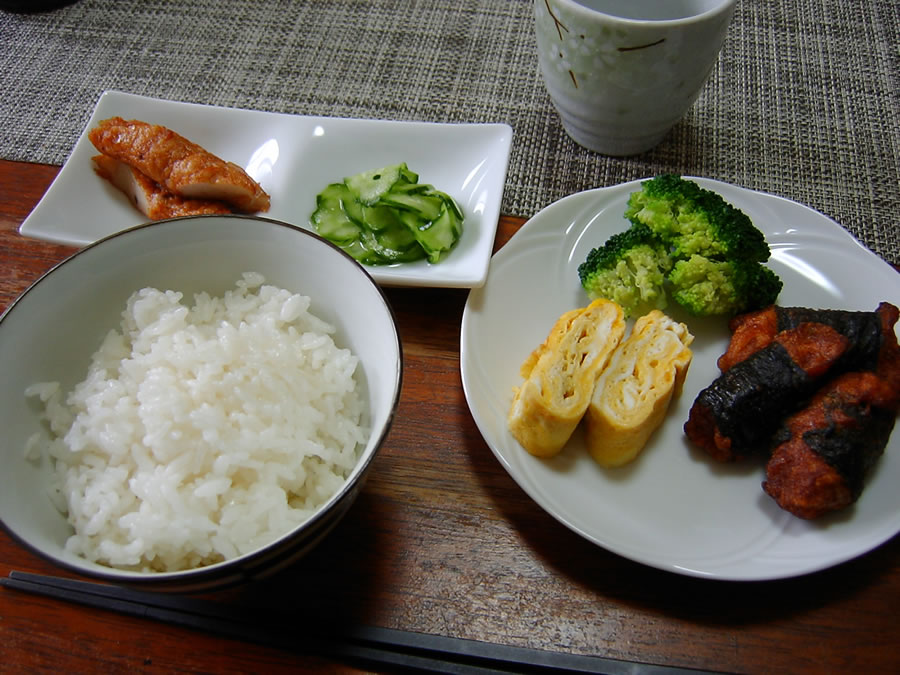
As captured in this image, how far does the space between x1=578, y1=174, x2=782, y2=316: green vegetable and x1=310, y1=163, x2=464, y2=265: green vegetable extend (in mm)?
430

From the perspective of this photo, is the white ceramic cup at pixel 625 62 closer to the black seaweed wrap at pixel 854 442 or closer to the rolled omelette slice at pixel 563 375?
the rolled omelette slice at pixel 563 375

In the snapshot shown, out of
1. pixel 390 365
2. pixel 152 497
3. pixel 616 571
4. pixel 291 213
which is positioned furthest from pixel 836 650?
pixel 291 213

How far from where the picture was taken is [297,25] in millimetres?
2980

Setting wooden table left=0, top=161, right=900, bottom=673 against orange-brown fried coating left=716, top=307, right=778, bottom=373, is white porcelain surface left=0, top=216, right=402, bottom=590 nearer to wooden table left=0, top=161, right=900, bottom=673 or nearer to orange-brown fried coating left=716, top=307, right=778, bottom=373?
wooden table left=0, top=161, right=900, bottom=673

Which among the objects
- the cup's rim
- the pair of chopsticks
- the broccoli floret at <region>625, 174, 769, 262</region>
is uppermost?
the cup's rim

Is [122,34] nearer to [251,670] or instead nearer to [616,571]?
[251,670]

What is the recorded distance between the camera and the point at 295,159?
226cm

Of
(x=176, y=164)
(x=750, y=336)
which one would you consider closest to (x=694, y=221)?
(x=750, y=336)

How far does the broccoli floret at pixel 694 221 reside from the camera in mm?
1812

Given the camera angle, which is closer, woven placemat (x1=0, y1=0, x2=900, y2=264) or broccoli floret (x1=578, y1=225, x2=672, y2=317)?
broccoli floret (x1=578, y1=225, x2=672, y2=317)

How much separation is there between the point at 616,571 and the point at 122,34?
295 cm

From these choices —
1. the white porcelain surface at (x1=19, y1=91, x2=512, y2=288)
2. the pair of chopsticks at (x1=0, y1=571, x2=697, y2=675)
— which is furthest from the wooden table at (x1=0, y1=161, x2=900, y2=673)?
the white porcelain surface at (x1=19, y1=91, x2=512, y2=288)

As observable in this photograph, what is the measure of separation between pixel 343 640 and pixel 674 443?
34.7 inches

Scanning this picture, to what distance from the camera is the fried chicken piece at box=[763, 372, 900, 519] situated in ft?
4.73
